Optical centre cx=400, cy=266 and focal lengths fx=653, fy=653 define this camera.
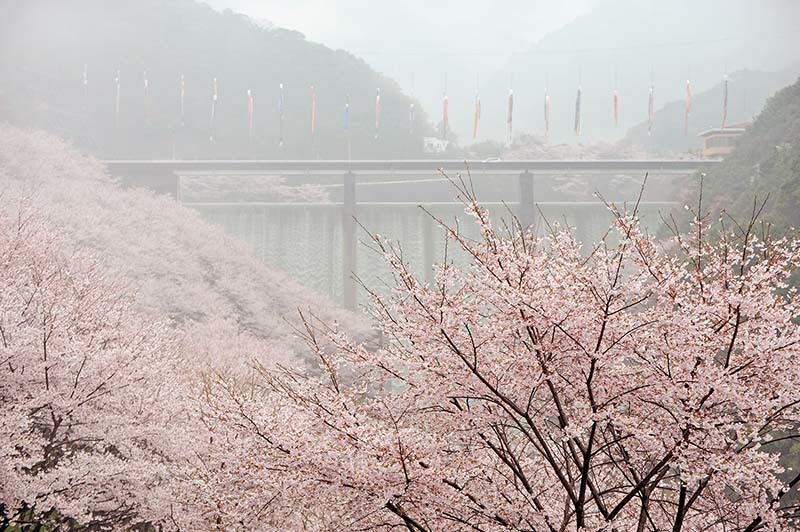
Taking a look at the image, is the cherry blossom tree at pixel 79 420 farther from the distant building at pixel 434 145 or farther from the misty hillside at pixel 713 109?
the misty hillside at pixel 713 109

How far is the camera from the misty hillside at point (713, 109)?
61.8 m

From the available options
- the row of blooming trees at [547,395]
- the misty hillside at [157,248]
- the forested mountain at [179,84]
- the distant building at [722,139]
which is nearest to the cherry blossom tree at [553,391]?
the row of blooming trees at [547,395]

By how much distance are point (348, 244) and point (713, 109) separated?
4722cm

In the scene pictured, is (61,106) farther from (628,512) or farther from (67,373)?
(628,512)

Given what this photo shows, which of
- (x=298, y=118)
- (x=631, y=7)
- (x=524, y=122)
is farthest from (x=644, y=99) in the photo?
(x=298, y=118)

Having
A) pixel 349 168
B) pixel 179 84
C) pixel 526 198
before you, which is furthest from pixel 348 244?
pixel 179 84

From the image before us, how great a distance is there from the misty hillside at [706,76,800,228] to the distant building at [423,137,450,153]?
25194mm

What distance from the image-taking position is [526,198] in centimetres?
3516

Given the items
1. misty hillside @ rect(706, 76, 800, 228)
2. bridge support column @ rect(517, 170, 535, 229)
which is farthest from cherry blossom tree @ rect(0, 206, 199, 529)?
bridge support column @ rect(517, 170, 535, 229)

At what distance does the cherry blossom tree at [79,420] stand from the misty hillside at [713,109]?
59502 mm

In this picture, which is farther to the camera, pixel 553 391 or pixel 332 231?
pixel 332 231

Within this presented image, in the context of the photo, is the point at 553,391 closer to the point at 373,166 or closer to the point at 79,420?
the point at 79,420

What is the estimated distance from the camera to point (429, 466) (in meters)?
3.86

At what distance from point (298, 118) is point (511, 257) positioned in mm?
51068
